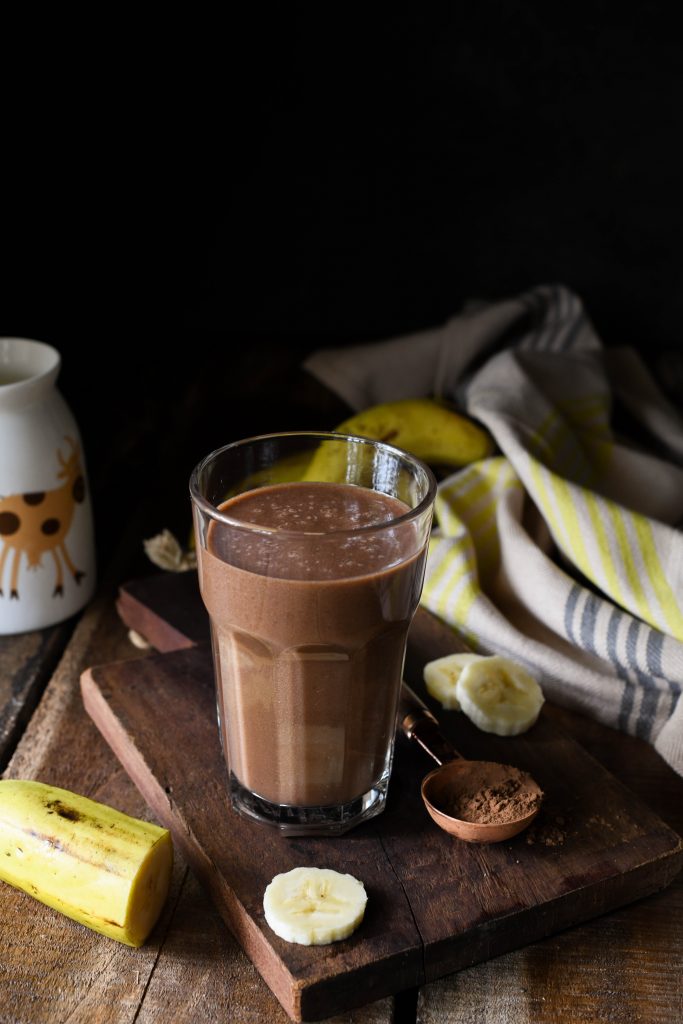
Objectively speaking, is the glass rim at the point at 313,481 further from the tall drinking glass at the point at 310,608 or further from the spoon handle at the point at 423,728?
the spoon handle at the point at 423,728

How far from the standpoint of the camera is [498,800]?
0.97 metres

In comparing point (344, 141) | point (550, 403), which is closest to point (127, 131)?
point (344, 141)

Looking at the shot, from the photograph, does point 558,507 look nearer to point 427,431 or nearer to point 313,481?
point 427,431

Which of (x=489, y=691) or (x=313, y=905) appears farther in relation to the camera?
(x=489, y=691)

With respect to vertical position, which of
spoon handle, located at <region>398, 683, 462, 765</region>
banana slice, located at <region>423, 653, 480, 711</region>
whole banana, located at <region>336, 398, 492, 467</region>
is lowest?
banana slice, located at <region>423, 653, 480, 711</region>

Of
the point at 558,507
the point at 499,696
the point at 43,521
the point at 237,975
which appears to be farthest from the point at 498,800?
the point at 43,521

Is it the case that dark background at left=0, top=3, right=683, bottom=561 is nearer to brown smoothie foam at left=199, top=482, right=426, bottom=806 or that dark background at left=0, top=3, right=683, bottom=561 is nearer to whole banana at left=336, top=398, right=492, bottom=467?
whole banana at left=336, top=398, right=492, bottom=467

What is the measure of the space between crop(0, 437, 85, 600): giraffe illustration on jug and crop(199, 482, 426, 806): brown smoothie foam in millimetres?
413

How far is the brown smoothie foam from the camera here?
34.7 inches

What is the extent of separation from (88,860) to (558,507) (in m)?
0.74

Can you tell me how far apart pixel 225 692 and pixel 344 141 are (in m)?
1.28

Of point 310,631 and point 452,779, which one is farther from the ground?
point 310,631

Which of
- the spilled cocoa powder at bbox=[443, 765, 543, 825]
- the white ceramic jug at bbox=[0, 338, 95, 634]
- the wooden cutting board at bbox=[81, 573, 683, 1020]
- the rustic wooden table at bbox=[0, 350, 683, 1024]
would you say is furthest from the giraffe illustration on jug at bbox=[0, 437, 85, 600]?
the spilled cocoa powder at bbox=[443, 765, 543, 825]

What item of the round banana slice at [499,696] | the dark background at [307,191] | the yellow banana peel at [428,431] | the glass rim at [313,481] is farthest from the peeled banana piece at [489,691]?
the dark background at [307,191]
